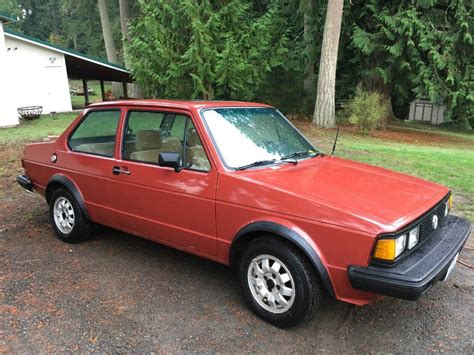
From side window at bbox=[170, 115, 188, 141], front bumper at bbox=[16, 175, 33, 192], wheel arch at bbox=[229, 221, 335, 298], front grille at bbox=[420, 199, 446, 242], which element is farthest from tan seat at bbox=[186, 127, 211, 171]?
front bumper at bbox=[16, 175, 33, 192]

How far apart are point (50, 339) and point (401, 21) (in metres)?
17.0

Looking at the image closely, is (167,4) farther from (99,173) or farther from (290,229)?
(290,229)

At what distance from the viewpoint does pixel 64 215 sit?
16.4 feet

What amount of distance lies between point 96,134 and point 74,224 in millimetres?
1092

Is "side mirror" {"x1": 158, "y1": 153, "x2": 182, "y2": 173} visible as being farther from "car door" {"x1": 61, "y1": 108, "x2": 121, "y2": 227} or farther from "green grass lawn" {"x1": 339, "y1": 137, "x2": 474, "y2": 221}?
"green grass lawn" {"x1": 339, "y1": 137, "x2": 474, "y2": 221}

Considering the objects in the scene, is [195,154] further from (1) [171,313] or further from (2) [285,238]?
(1) [171,313]

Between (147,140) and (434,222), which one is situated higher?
(147,140)

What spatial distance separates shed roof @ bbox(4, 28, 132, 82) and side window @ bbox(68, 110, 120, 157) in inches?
760

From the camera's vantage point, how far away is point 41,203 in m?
6.54

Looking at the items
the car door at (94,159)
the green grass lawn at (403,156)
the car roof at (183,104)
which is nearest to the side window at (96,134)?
the car door at (94,159)

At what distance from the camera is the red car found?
284 centimetres

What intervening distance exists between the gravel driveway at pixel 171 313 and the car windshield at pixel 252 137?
124cm

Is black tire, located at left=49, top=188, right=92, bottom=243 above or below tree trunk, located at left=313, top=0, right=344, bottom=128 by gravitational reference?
below

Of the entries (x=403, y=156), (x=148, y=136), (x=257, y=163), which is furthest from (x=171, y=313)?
(x=403, y=156)
